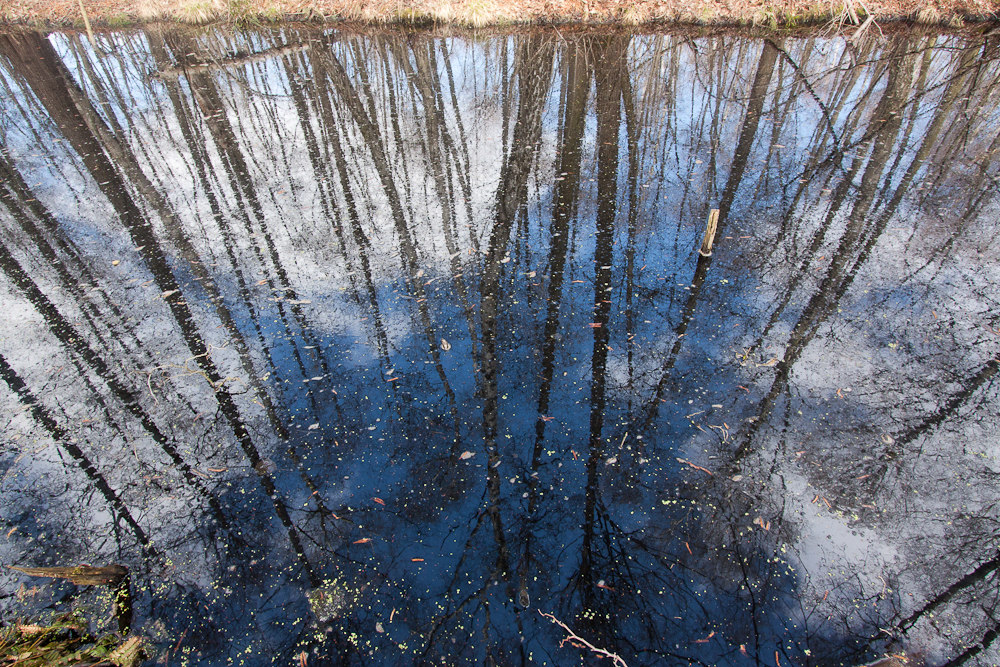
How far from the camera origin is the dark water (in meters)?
2.92

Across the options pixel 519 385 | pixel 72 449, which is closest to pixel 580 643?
pixel 519 385

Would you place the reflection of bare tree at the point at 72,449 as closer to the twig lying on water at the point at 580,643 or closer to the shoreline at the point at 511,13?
the twig lying on water at the point at 580,643

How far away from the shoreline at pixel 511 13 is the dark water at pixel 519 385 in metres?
4.77

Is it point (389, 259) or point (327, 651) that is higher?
point (389, 259)

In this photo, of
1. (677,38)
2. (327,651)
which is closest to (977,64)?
(677,38)

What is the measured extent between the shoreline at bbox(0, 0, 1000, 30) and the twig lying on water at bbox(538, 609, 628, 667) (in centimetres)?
1275

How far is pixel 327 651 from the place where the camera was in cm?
275

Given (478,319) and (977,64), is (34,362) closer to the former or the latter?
(478,319)

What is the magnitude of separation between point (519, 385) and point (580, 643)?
6.24ft

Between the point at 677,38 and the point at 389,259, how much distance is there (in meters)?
10.1

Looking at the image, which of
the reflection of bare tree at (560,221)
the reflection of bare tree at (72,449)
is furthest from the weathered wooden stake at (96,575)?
the reflection of bare tree at (560,221)

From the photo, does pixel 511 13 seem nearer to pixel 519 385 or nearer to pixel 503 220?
pixel 503 220

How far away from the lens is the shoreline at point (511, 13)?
11.6 meters

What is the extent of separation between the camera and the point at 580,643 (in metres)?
2.74
